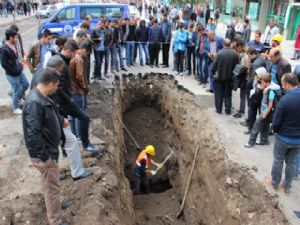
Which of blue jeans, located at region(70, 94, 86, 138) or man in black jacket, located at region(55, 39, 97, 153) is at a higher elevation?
man in black jacket, located at region(55, 39, 97, 153)

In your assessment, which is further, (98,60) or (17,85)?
(98,60)

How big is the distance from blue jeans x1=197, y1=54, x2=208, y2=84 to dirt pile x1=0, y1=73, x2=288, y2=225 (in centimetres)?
100

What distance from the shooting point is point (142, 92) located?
1252 centimetres

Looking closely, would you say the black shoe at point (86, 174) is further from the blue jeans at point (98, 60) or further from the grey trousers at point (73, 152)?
the blue jeans at point (98, 60)

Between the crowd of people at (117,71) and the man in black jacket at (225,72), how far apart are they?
0.03 meters

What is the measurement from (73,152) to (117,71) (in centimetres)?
776

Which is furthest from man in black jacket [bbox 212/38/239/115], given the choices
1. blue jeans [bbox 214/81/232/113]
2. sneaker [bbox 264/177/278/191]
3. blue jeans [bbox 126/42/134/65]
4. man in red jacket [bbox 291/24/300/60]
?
man in red jacket [bbox 291/24/300/60]

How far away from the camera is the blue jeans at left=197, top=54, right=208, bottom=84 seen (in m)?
10.8

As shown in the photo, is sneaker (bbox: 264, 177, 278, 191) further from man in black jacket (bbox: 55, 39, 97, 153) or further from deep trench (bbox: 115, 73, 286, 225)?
man in black jacket (bbox: 55, 39, 97, 153)

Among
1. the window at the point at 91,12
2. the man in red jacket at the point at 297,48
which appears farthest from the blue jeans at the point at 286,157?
the window at the point at 91,12

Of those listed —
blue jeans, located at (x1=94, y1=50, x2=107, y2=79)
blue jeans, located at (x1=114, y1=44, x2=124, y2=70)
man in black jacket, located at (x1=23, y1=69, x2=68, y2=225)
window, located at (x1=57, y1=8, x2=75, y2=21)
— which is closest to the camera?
man in black jacket, located at (x1=23, y1=69, x2=68, y2=225)

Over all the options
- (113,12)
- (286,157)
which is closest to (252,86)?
(286,157)

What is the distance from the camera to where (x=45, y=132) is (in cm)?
400

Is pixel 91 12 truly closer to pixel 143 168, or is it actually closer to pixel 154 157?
pixel 154 157
